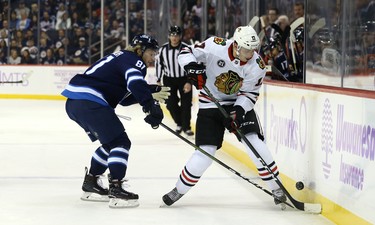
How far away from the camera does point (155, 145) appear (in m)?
8.72

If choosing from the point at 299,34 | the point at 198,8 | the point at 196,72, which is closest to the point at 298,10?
the point at 299,34

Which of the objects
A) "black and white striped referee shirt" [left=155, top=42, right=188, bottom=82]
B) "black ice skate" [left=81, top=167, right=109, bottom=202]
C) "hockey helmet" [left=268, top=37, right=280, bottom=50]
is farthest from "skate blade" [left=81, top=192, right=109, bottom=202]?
"black and white striped referee shirt" [left=155, top=42, right=188, bottom=82]

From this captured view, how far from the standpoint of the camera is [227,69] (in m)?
5.07

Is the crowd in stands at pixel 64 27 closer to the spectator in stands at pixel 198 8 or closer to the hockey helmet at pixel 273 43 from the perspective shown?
the spectator in stands at pixel 198 8

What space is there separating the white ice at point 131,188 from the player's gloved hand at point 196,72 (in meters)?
0.72

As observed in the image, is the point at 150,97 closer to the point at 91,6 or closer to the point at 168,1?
the point at 168,1

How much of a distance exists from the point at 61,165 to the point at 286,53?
2095mm

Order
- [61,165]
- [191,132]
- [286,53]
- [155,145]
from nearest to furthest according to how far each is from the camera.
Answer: [61,165] → [286,53] → [155,145] → [191,132]

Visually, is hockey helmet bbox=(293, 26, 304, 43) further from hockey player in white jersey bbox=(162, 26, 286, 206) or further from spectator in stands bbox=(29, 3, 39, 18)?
spectator in stands bbox=(29, 3, 39, 18)

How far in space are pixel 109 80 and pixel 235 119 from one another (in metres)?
0.76

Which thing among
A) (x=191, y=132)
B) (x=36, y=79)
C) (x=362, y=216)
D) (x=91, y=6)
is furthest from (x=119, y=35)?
(x=362, y=216)

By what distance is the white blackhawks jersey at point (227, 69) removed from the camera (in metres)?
5.04

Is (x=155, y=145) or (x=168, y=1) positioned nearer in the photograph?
(x=155, y=145)

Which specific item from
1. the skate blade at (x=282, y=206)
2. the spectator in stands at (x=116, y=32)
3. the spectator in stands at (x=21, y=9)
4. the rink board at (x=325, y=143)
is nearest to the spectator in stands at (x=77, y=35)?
the spectator in stands at (x=116, y=32)
